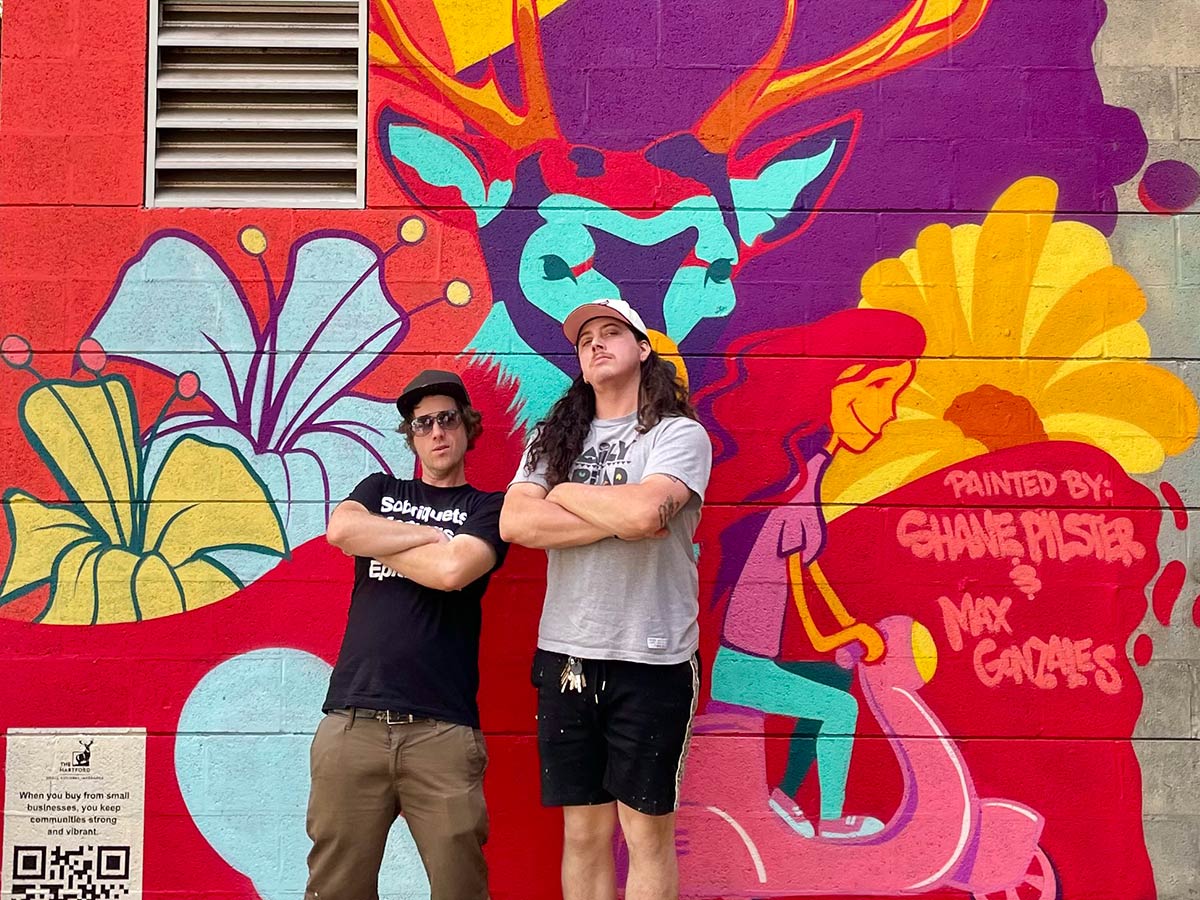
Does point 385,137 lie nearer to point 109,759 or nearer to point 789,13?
point 789,13

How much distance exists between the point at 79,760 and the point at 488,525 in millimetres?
1698

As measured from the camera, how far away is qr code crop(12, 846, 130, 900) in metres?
3.97

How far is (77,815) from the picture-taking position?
3.99 metres

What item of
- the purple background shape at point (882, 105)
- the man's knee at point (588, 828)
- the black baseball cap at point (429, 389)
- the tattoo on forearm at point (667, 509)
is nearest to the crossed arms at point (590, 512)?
the tattoo on forearm at point (667, 509)

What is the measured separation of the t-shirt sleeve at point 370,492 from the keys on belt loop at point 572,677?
0.78m

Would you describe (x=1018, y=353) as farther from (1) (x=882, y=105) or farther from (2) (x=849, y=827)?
(2) (x=849, y=827)

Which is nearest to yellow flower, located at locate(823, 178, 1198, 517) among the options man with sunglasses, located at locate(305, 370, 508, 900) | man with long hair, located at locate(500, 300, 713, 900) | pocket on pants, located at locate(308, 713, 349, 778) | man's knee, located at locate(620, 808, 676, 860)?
man with long hair, located at locate(500, 300, 713, 900)

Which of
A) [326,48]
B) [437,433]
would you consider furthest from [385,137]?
[437,433]

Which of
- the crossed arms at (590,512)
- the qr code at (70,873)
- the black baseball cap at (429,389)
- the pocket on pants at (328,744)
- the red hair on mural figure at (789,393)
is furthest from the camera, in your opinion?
the red hair on mural figure at (789,393)

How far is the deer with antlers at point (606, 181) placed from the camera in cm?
413

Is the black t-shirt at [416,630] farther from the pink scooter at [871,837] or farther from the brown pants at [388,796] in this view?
the pink scooter at [871,837]

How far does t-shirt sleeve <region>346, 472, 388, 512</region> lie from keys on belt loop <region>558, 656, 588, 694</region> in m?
0.78

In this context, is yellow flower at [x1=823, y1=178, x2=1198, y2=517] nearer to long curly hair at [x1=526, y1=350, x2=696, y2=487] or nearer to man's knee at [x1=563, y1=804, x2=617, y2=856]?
long curly hair at [x1=526, y1=350, x2=696, y2=487]

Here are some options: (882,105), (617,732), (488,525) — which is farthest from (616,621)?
(882,105)
